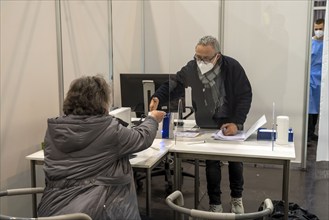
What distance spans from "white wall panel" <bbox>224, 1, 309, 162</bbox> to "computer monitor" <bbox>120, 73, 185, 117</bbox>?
148 cm

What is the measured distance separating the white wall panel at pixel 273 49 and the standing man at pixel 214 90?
1.23 metres

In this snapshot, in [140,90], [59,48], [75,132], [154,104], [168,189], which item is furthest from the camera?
[168,189]

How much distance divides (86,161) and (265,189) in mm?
2442

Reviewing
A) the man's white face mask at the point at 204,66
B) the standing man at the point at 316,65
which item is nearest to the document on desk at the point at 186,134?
the man's white face mask at the point at 204,66

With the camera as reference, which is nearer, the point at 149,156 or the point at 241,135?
the point at 149,156

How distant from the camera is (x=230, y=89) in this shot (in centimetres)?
283

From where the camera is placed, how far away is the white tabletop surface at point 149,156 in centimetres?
226

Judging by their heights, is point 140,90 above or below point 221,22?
below

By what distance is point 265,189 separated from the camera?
373cm

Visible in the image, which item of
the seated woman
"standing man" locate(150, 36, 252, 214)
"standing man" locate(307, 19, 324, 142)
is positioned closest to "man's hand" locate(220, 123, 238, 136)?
"standing man" locate(150, 36, 252, 214)

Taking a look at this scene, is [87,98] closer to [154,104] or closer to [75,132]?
[75,132]

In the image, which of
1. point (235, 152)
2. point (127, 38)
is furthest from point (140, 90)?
point (127, 38)

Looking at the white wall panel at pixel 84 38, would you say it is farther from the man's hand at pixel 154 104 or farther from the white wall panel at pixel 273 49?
the white wall panel at pixel 273 49

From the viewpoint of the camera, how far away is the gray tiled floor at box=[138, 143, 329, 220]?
3.29m
